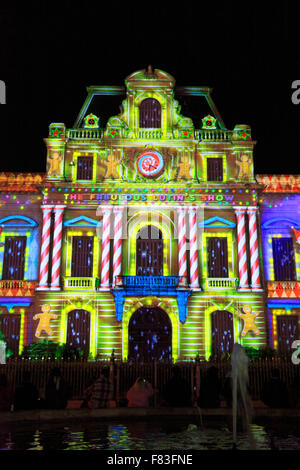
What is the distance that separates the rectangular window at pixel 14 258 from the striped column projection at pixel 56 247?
2418 millimetres

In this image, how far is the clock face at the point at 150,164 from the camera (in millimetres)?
30328

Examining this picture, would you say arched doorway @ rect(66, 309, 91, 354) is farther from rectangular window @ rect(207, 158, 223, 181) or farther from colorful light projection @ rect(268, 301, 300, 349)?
rectangular window @ rect(207, 158, 223, 181)

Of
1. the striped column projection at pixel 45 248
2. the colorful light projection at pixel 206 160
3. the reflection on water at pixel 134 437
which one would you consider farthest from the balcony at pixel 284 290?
the reflection on water at pixel 134 437

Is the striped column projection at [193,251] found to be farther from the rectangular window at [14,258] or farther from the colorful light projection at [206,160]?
the rectangular window at [14,258]

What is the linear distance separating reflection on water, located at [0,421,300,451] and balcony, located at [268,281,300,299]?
60.4ft

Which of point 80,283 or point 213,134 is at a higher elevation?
point 213,134

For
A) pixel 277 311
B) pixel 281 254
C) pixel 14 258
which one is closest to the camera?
pixel 277 311

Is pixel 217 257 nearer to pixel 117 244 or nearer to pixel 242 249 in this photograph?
pixel 242 249

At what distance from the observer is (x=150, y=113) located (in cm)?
3170

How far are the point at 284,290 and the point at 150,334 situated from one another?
865 centimetres

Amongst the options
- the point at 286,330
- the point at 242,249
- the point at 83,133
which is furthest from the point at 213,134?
the point at 286,330

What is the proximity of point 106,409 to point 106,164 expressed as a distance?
67.6 feet

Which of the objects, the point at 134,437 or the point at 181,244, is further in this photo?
the point at 181,244

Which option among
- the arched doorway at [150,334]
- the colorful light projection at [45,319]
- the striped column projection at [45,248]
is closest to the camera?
the colorful light projection at [45,319]
